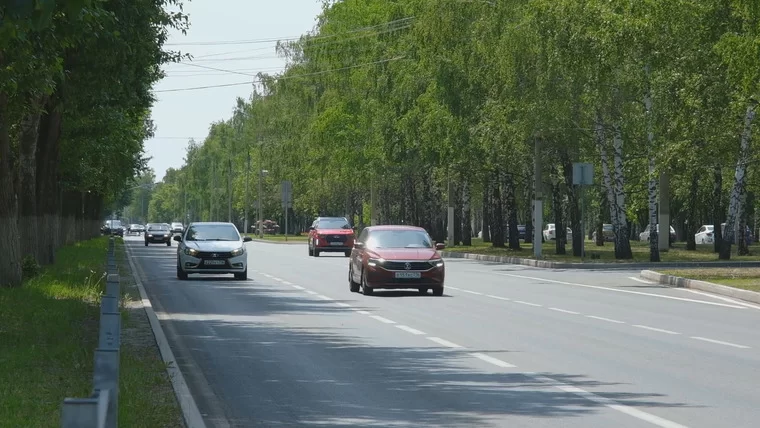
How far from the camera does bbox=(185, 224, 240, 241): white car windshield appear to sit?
120 ft

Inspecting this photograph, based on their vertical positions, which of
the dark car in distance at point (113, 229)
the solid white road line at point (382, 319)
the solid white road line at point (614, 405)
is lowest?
the solid white road line at point (614, 405)

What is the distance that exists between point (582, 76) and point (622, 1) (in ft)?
24.3

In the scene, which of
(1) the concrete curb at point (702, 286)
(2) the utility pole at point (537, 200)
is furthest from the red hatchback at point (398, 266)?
(2) the utility pole at point (537, 200)

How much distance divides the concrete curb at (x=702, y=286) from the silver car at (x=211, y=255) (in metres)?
10.3

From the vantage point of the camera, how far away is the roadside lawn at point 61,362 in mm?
10367

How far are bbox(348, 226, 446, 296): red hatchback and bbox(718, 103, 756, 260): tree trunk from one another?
16606 mm

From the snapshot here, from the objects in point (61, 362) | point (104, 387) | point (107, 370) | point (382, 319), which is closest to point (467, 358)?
point (61, 362)

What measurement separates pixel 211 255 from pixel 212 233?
1.28 m

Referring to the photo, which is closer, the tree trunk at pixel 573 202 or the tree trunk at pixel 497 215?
the tree trunk at pixel 573 202

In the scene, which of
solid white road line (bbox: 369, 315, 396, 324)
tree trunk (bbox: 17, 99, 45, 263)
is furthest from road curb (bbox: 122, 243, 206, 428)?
tree trunk (bbox: 17, 99, 45, 263)

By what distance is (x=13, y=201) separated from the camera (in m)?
26.8

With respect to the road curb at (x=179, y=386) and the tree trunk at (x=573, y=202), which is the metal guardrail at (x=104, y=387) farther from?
the tree trunk at (x=573, y=202)

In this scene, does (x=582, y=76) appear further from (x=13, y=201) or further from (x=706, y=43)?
(x=13, y=201)

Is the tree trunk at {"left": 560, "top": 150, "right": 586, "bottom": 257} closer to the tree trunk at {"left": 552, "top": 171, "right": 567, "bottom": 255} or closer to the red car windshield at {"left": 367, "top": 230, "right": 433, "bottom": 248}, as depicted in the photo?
the tree trunk at {"left": 552, "top": 171, "right": 567, "bottom": 255}
